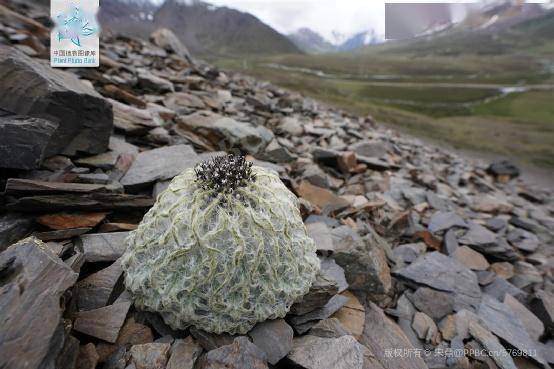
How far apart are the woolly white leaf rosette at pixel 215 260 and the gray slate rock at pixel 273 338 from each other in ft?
0.38

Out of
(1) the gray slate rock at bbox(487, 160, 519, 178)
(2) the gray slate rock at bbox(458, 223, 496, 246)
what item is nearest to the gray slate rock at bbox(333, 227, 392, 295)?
(2) the gray slate rock at bbox(458, 223, 496, 246)

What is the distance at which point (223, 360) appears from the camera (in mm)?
3641

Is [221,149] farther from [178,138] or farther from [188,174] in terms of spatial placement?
[188,174]

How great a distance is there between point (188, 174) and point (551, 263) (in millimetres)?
10611

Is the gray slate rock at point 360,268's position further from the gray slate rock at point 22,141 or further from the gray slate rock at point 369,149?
the gray slate rock at point 369,149

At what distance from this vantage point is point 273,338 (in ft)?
13.6

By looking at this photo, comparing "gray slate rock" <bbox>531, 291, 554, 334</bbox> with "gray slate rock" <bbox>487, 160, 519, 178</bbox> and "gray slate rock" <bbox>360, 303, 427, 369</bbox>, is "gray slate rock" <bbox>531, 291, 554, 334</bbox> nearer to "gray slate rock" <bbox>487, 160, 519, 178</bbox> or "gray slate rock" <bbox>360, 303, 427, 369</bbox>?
"gray slate rock" <bbox>360, 303, 427, 369</bbox>

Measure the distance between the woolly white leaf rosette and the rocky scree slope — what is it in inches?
10.1

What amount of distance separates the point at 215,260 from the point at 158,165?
3.68 m

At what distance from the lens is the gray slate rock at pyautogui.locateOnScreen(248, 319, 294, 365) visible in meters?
4.04

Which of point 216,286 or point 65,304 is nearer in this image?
point 65,304

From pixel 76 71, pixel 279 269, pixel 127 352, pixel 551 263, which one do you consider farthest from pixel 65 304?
pixel 551 263

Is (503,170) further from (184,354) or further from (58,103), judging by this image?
(58,103)

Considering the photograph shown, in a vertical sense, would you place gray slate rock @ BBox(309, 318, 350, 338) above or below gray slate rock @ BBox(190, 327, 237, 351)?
below
